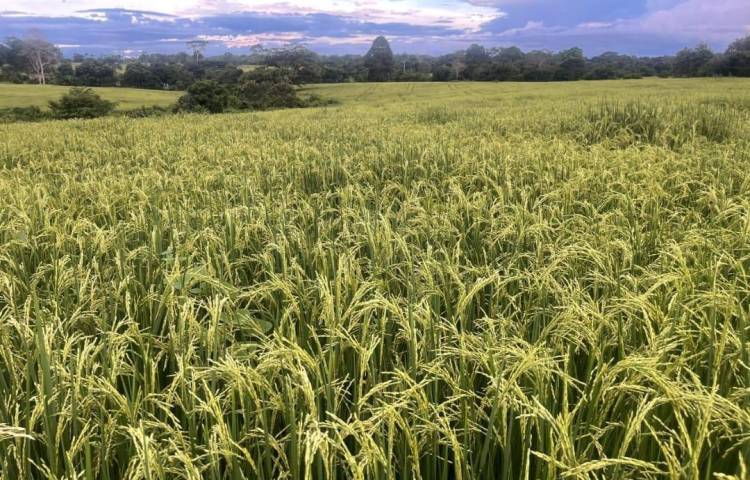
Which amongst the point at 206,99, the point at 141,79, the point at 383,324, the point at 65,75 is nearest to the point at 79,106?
the point at 206,99

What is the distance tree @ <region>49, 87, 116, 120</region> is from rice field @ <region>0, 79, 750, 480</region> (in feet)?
126

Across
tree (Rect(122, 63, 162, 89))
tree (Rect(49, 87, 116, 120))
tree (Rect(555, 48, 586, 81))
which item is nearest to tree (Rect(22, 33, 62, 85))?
tree (Rect(122, 63, 162, 89))

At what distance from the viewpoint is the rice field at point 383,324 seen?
1602 mm

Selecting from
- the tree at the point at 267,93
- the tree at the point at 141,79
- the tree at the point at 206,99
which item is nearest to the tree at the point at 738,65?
the tree at the point at 267,93

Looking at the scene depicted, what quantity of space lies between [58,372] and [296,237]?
1920 mm

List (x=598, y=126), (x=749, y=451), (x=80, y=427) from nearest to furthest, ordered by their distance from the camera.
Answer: (x=749, y=451) < (x=80, y=427) < (x=598, y=126)

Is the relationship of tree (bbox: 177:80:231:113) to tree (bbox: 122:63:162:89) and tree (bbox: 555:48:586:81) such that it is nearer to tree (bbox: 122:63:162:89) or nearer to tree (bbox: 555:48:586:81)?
tree (bbox: 122:63:162:89)

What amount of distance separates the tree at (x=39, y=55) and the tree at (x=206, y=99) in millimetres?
71388

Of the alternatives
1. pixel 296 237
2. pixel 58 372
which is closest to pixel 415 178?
pixel 296 237

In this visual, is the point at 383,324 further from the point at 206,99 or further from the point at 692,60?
the point at 692,60

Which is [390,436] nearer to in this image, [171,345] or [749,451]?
[749,451]

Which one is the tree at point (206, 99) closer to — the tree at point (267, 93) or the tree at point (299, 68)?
the tree at point (267, 93)

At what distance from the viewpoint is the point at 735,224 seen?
3893mm

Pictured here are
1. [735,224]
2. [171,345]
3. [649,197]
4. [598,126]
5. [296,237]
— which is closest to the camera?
[171,345]
